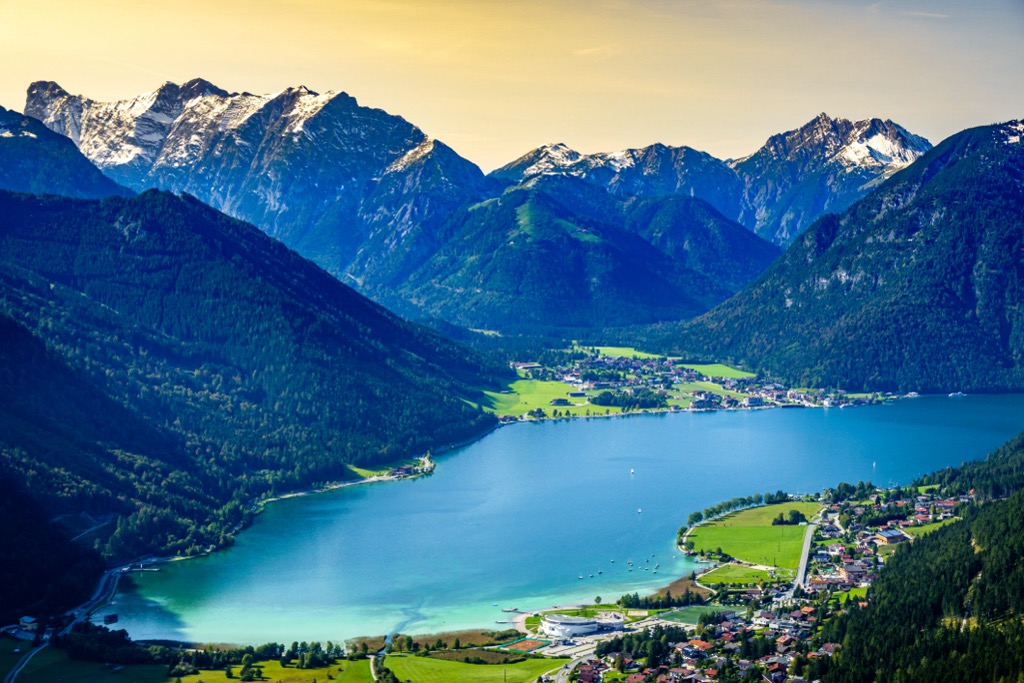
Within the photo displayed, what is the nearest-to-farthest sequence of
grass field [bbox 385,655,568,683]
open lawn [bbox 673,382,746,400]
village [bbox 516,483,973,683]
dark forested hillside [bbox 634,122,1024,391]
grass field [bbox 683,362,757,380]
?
village [bbox 516,483,973,683] < grass field [bbox 385,655,568,683] < open lawn [bbox 673,382,746,400] < dark forested hillside [bbox 634,122,1024,391] < grass field [bbox 683,362,757,380]

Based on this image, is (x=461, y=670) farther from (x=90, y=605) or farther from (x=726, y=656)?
(x=90, y=605)

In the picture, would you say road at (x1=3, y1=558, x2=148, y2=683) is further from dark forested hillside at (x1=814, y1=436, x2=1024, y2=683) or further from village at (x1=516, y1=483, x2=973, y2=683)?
dark forested hillside at (x1=814, y1=436, x2=1024, y2=683)

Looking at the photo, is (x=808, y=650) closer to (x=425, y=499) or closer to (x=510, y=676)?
(x=510, y=676)

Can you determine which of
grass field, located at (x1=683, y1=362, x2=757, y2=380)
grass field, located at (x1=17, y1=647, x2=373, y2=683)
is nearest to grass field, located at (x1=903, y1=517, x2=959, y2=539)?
grass field, located at (x1=17, y1=647, x2=373, y2=683)

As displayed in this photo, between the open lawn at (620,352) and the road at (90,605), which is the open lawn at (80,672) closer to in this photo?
the road at (90,605)

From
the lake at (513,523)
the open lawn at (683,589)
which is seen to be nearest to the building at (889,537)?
the lake at (513,523)

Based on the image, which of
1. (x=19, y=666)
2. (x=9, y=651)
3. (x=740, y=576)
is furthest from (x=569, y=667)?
(x=9, y=651)
